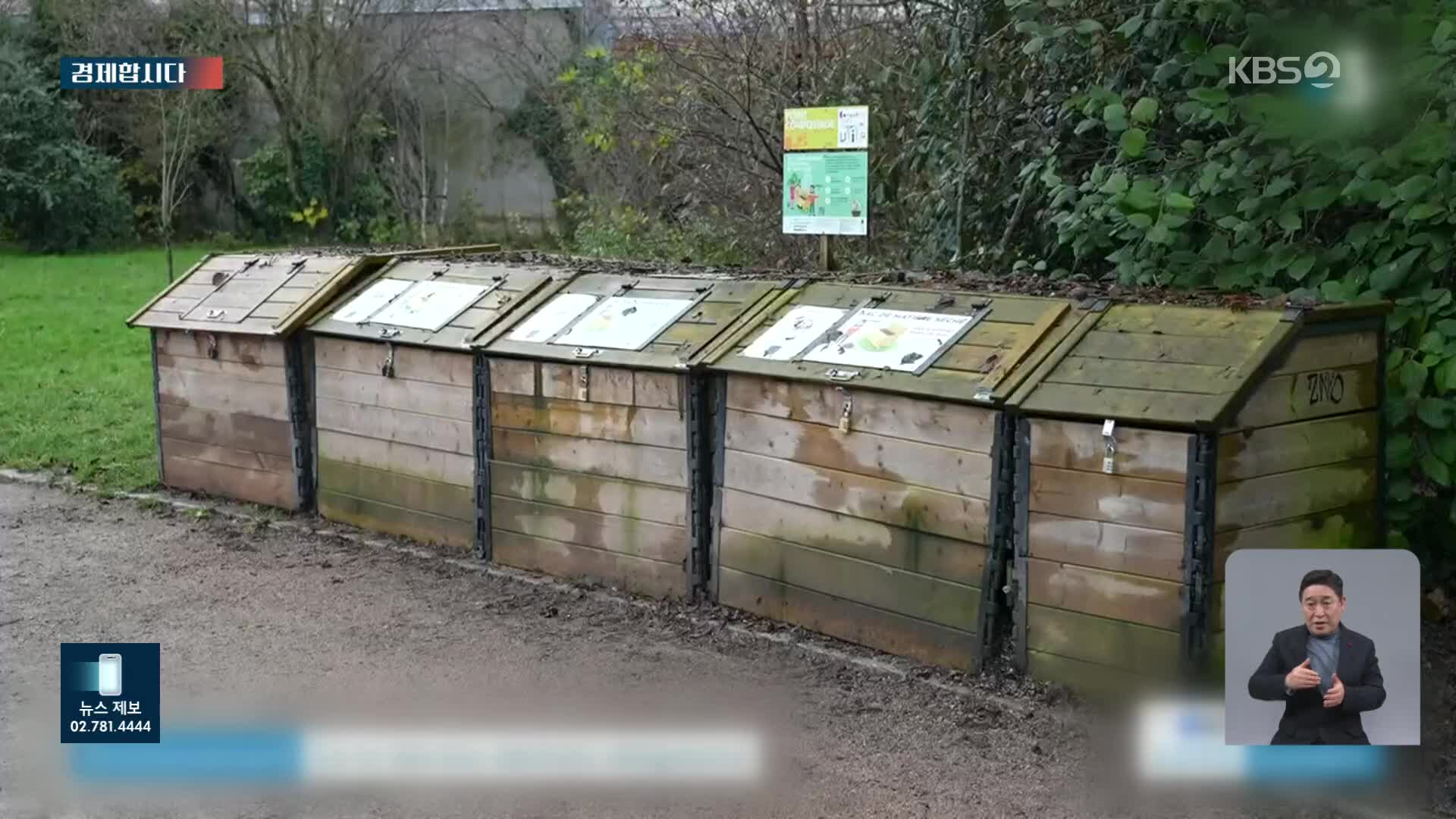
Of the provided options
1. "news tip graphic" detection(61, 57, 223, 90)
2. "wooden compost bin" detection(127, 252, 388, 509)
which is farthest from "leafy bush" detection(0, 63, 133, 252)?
"wooden compost bin" detection(127, 252, 388, 509)

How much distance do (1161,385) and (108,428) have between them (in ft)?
25.5

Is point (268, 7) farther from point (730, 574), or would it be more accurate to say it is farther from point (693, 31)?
point (730, 574)

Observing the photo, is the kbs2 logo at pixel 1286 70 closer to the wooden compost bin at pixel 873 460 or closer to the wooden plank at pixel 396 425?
the wooden compost bin at pixel 873 460

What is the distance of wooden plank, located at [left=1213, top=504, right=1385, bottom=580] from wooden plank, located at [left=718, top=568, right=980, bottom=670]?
0.95 m

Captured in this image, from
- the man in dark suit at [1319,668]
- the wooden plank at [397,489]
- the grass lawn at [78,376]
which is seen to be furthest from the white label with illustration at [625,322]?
the grass lawn at [78,376]

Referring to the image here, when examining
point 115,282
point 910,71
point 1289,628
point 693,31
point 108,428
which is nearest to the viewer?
point 1289,628

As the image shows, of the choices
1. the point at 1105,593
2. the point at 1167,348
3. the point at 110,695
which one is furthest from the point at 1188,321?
the point at 110,695

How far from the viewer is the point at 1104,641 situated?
4547 mm

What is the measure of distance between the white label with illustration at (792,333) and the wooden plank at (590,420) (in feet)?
1.58

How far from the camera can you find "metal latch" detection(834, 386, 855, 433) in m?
5.22

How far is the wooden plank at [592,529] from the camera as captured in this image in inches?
233

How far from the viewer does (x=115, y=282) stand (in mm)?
18703

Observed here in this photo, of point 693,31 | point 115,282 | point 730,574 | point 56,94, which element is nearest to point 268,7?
point 56,94

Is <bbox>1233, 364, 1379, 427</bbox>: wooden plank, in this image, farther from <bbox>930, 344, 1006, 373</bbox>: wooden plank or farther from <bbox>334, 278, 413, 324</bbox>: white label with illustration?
<bbox>334, 278, 413, 324</bbox>: white label with illustration
